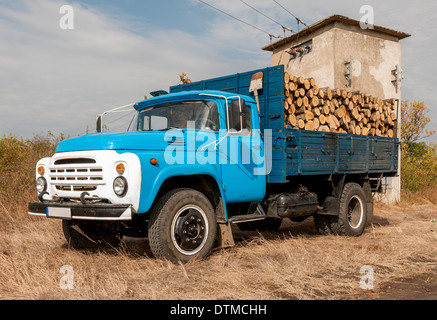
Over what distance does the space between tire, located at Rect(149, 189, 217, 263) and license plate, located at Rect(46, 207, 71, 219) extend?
3.19 ft

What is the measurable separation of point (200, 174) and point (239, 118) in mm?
1071

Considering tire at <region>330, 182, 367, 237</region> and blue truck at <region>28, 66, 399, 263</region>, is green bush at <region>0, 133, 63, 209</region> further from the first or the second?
tire at <region>330, 182, 367, 237</region>

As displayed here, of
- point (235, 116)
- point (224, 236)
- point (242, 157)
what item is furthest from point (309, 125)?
point (224, 236)

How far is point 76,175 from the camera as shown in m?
5.25

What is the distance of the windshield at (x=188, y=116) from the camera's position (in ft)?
20.1

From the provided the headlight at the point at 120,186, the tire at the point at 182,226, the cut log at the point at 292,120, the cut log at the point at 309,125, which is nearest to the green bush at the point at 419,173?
the cut log at the point at 309,125

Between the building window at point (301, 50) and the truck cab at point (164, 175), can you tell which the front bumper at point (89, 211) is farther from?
the building window at point (301, 50)

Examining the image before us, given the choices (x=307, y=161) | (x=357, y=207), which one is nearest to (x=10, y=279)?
(x=307, y=161)

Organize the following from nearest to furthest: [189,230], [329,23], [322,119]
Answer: [189,230] → [322,119] → [329,23]

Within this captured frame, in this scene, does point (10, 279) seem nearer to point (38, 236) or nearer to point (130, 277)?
point (130, 277)

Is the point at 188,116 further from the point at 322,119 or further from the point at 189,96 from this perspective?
the point at 322,119

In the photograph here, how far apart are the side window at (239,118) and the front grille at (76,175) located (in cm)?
209

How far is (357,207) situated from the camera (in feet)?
29.0

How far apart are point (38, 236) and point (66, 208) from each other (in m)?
2.68
